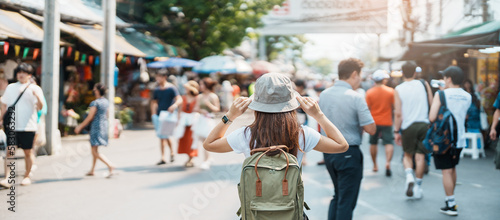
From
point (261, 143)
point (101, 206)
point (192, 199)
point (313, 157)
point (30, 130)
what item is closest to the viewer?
point (261, 143)

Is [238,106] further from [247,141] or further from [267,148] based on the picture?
[267,148]

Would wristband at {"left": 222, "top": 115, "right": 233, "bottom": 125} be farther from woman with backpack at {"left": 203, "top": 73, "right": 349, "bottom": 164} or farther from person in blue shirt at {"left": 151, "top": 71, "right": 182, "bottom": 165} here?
person in blue shirt at {"left": 151, "top": 71, "right": 182, "bottom": 165}

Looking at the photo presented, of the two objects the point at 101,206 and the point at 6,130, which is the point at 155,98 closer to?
the point at 6,130

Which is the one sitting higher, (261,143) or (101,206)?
(261,143)

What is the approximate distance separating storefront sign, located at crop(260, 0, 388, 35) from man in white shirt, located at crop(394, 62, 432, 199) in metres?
24.0

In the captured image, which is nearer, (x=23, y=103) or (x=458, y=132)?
(x=458, y=132)

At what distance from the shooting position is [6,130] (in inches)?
303

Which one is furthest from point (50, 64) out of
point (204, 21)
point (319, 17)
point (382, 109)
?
point (319, 17)

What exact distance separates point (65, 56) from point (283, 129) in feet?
44.6

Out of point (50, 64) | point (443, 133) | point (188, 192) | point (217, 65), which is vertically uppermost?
point (217, 65)

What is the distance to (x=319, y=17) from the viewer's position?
30953mm

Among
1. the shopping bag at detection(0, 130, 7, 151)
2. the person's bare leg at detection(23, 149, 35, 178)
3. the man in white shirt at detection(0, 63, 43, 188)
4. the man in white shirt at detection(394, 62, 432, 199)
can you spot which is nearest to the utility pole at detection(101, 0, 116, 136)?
the shopping bag at detection(0, 130, 7, 151)

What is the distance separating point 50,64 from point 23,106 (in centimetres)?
400

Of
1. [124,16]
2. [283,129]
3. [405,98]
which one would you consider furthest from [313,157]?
[124,16]
